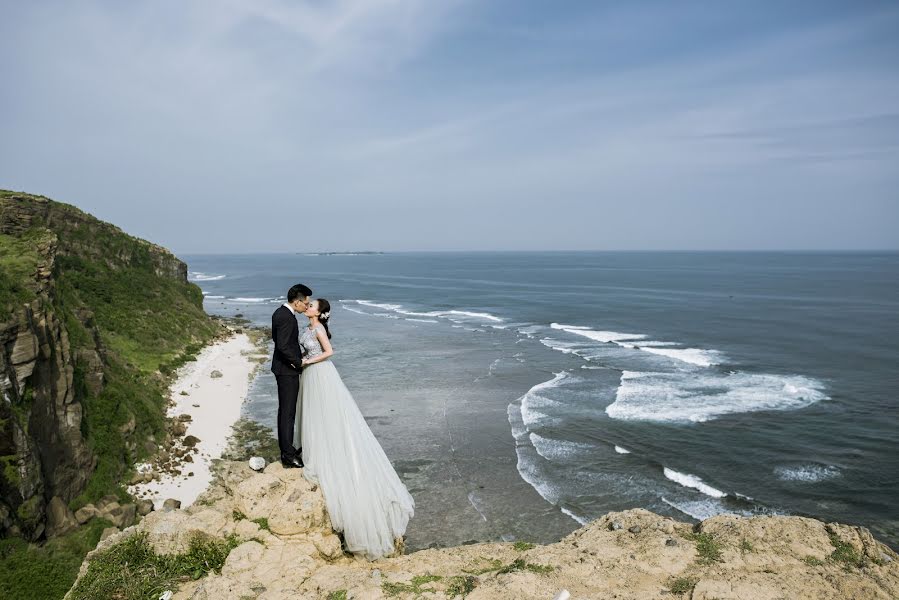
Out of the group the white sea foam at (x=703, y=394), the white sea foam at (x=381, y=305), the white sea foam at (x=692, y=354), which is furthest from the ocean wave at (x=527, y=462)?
the white sea foam at (x=381, y=305)

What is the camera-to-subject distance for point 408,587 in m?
6.96

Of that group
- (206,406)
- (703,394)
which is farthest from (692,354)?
(206,406)

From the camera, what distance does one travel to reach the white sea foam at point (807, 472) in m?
25.7

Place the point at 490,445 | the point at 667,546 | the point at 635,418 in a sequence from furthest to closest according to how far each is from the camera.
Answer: the point at 635,418 < the point at 490,445 < the point at 667,546

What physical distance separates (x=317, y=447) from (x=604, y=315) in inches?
3061

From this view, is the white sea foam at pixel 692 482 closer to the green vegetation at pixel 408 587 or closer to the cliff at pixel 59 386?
the green vegetation at pixel 408 587

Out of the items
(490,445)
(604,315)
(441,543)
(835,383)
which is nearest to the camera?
(441,543)

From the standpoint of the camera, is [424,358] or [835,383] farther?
[424,358]


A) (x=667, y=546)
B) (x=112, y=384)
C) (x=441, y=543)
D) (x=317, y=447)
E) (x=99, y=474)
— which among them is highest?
(x=317, y=447)

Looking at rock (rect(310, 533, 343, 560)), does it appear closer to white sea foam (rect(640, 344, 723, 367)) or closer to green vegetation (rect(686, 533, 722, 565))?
green vegetation (rect(686, 533, 722, 565))

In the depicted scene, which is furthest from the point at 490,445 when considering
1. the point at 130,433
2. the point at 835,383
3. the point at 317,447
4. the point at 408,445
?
the point at 835,383

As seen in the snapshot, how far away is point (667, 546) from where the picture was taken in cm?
812

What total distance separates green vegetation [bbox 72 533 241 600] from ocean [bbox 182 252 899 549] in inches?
588

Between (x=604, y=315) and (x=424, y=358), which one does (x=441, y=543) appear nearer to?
(x=424, y=358)
